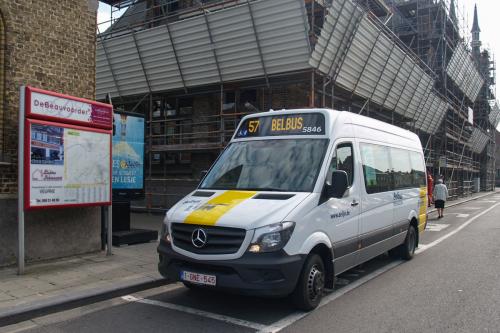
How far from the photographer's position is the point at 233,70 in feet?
47.4

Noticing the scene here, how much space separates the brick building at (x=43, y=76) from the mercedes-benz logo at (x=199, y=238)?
384 cm

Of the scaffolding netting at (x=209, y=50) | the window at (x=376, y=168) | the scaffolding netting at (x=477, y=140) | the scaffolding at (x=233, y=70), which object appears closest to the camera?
the window at (x=376, y=168)

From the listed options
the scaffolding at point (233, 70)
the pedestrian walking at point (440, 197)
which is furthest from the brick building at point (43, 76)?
the pedestrian walking at point (440, 197)

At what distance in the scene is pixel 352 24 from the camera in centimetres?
1460

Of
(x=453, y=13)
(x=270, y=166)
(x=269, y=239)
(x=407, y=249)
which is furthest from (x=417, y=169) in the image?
(x=453, y=13)

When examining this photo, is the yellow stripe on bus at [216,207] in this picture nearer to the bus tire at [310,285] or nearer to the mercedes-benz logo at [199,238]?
the mercedes-benz logo at [199,238]

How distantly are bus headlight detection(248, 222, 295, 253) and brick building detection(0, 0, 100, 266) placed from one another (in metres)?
4.59

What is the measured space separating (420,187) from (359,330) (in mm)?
6350

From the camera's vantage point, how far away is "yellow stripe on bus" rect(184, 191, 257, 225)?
17.4 ft

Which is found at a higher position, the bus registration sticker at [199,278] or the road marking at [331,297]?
the bus registration sticker at [199,278]

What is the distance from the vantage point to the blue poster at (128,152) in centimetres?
988

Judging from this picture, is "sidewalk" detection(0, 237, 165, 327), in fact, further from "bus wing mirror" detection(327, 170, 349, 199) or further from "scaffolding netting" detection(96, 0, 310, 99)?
"scaffolding netting" detection(96, 0, 310, 99)

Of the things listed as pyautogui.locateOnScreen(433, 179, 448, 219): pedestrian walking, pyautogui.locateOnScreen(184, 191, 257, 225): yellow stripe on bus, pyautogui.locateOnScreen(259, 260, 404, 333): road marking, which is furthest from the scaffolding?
pyautogui.locateOnScreen(184, 191, 257, 225): yellow stripe on bus

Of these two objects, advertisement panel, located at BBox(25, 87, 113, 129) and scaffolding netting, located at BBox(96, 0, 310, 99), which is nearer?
advertisement panel, located at BBox(25, 87, 113, 129)
